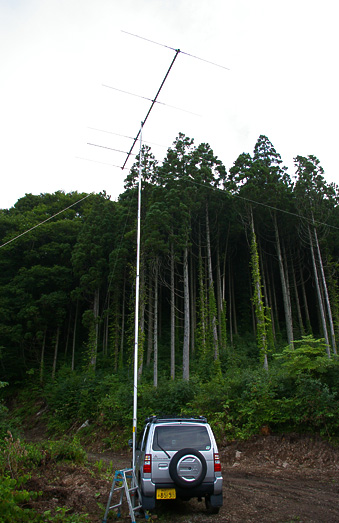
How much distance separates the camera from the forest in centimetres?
2095

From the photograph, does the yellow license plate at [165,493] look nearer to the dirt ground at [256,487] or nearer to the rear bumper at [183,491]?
the rear bumper at [183,491]

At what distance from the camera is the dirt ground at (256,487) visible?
5.72 meters

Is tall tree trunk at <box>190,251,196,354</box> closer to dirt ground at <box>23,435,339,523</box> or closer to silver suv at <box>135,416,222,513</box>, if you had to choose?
dirt ground at <box>23,435,339,523</box>

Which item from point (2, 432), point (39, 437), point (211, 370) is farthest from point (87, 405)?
point (2, 432)

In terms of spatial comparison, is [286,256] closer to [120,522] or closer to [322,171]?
[322,171]

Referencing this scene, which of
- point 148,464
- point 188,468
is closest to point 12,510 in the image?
point 148,464

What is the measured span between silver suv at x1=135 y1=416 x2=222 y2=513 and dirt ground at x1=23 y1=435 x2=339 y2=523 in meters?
0.38

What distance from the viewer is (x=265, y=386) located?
476 inches

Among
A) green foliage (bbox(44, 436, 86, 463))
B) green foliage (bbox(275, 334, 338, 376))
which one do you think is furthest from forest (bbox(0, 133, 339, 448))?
green foliage (bbox(44, 436, 86, 463))

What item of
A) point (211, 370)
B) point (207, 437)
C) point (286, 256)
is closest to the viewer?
point (207, 437)

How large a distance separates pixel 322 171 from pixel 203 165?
380 inches

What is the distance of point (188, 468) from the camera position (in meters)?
5.63

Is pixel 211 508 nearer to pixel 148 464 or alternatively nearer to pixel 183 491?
pixel 183 491

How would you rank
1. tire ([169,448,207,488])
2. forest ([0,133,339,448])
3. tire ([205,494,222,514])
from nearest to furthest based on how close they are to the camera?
tire ([169,448,207,488]) < tire ([205,494,222,514]) < forest ([0,133,339,448])
